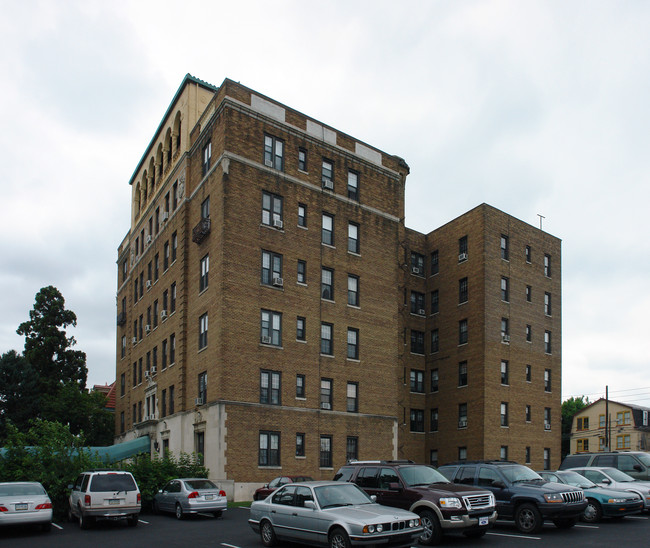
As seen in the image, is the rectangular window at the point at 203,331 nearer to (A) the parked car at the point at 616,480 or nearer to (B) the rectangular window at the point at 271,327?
(B) the rectangular window at the point at 271,327

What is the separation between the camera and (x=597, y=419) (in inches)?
3081

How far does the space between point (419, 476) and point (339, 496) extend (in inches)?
133

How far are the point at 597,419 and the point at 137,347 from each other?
54.5 metres

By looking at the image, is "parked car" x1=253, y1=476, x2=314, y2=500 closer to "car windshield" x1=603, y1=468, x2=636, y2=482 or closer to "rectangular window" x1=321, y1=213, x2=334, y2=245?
"car windshield" x1=603, y1=468, x2=636, y2=482

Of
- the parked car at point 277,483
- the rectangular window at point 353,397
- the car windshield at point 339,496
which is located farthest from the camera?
the rectangular window at point 353,397

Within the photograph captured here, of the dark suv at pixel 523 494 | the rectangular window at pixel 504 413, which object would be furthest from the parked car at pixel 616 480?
the rectangular window at pixel 504 413

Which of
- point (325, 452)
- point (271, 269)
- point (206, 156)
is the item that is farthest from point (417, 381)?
point (206, 156)

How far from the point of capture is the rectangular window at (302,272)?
37.9 metres

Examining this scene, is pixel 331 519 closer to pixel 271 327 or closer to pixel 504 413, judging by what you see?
pixel 271 327

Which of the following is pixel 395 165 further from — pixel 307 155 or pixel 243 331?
pixel 243 331

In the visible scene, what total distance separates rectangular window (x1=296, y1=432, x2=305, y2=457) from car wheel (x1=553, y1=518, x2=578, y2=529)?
18.6 meters

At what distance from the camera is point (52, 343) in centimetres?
6531

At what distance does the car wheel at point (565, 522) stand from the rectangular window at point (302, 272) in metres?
21.5

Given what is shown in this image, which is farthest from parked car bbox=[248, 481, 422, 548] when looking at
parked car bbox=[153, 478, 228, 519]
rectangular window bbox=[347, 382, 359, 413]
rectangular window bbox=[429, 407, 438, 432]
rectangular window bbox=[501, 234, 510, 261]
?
rectangular window bbox=[501, 234, 510, 261]
